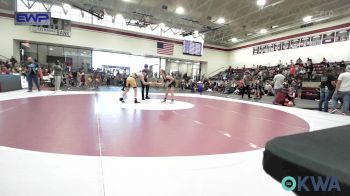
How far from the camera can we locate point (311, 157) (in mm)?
562

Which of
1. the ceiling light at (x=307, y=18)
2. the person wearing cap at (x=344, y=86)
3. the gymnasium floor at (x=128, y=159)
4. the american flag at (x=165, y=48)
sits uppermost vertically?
the ceiling light at (x=307, y=18)

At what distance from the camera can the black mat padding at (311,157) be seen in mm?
502

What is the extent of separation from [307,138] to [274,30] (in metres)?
20.3

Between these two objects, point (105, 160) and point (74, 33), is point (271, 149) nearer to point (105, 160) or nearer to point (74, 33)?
point (105, 160)

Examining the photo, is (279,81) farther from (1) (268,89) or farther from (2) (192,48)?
(2) (192,48)

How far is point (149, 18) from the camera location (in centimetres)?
1689

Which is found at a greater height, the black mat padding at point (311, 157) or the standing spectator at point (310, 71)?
the standing spectator at point (310, 71)

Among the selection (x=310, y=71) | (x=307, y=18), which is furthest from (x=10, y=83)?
(x=307, y=18)

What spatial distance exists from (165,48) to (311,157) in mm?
21786

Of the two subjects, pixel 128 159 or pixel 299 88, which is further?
pixel 299 88

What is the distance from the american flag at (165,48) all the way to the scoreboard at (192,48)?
1534 millimetres

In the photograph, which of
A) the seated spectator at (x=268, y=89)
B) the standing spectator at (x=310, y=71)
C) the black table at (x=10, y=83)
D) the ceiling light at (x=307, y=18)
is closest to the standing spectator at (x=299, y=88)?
the standing spectator at (x=310, y=71)

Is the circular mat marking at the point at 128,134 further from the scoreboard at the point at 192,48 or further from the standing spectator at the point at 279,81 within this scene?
the scoreboard at the point at 192,48

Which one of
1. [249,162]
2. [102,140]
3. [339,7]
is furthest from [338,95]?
[339,7]
